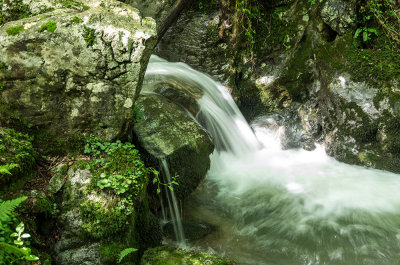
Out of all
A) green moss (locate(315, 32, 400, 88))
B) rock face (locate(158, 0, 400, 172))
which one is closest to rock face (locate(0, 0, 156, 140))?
rock face (locate(158, 0, 400, 172))

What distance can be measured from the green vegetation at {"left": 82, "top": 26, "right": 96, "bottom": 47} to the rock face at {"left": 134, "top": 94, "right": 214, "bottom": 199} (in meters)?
1.24

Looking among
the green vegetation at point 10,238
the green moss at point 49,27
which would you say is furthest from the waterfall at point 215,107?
the green vegetation at point 10,238

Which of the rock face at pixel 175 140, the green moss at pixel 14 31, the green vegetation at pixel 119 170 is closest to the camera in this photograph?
the green vegetation at pixel 119 170

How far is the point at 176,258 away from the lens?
2787 mm

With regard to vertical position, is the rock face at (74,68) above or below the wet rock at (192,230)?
above

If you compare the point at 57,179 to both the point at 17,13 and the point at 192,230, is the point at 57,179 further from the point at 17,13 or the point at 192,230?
the point at 17,13

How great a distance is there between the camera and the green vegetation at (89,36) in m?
3.29

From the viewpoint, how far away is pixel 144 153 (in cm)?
421

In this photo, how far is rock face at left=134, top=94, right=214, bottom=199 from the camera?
4312 millimetres

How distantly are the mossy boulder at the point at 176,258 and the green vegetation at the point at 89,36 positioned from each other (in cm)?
240

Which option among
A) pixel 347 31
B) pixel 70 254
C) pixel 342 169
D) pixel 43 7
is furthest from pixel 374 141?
pixel 43 7

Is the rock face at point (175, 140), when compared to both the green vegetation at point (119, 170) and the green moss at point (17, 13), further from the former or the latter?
the green moss at point (17, 13)

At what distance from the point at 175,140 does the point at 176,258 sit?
2.03 meters

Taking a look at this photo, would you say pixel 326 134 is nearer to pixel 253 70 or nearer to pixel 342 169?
pixel 342 169
